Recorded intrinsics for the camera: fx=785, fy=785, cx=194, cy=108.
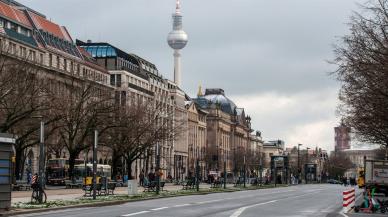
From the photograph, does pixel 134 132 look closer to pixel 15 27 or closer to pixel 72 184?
pixel 72 184

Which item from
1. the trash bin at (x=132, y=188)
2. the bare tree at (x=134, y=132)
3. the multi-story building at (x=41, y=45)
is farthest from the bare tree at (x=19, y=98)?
the multi-story building at (x=41, y=45)

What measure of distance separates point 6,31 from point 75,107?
2868 centimetres

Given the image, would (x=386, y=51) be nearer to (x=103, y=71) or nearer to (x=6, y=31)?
(x=6, y=31)

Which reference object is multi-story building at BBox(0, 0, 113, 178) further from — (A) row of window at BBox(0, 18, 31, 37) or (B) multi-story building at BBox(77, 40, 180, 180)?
(B) multi-story building at BBox(77, 40, 180, 180)

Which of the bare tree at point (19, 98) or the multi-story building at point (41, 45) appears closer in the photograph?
the bare tree at point (19, 98)

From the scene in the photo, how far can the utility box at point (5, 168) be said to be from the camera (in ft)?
96.2

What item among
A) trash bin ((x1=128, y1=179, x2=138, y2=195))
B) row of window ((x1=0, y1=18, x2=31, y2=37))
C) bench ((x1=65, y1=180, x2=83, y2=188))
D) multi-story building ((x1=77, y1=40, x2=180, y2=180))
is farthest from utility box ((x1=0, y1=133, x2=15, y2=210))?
multi-story building ((x1=77, y1=40, x2=180, y2=180))

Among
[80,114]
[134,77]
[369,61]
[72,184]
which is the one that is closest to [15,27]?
[80,114]

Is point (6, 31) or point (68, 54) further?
point (68, 54)

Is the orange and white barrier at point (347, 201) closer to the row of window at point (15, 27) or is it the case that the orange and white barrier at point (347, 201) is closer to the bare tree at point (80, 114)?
the bare tree at point (80, 114)

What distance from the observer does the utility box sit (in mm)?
29312

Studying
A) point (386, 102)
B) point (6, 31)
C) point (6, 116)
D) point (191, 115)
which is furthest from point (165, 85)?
point (386, 102)

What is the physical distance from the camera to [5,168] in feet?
97.1

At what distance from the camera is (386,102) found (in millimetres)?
43812
